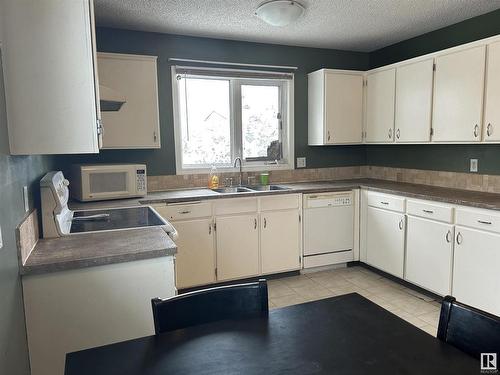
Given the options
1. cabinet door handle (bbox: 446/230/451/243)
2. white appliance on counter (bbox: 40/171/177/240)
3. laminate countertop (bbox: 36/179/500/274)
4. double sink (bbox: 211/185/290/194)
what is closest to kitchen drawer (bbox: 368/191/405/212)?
laminate countertop (bbox: 36/179/500/274)

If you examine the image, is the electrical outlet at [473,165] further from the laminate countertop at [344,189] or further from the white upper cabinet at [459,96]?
the white upper cabinet at [459,96]

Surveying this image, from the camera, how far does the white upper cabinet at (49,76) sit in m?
1.47

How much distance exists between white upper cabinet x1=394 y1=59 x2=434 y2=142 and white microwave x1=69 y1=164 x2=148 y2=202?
2.48 m

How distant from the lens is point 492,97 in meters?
2.74

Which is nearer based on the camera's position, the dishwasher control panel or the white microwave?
the white microwave

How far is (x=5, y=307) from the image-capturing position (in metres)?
1.24

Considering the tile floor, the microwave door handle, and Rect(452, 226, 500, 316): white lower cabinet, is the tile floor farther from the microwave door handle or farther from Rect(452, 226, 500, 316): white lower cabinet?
the microwave door handle

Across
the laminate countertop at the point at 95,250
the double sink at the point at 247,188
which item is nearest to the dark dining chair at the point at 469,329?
the laminate countertop at the point at 95,250

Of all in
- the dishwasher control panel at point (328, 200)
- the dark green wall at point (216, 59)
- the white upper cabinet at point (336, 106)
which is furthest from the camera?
the white upper cabinet at point (336, 106)

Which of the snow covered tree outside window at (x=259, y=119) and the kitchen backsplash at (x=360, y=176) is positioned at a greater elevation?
the snow covered tree outside window at (x=259, y=119)

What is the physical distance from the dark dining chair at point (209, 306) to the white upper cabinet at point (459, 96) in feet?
8.35

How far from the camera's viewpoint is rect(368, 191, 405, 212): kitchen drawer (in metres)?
3.21

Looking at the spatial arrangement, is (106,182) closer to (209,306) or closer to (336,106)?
(209,306)

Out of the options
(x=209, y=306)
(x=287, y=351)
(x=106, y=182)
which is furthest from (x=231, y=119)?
(x=287, y=351)
